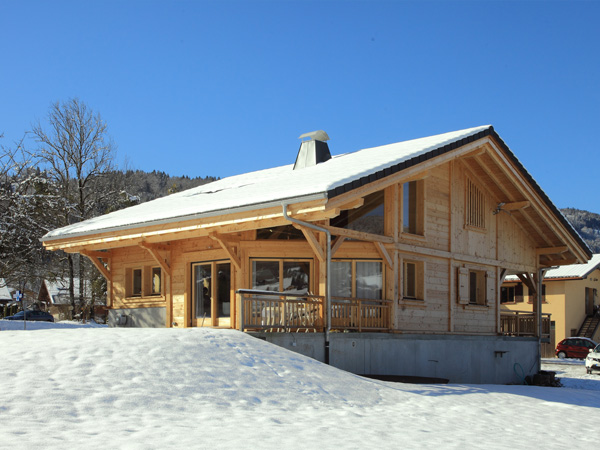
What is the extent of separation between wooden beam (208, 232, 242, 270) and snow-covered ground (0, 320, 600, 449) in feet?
10.5

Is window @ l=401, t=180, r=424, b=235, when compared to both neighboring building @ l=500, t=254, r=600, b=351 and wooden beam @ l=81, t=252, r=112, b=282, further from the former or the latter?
neighboring building @ l=500, t=254, r=600, b=351

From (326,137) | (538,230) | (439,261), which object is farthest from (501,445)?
(538,230)

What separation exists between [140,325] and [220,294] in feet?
13.3

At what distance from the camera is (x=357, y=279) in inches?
667

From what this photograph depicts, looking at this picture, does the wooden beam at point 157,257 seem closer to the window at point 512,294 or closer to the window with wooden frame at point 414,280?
the window with wooden frame at point 414,280

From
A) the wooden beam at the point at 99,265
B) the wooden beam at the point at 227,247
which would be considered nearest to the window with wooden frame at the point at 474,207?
the wooden beam at the point at 227,247

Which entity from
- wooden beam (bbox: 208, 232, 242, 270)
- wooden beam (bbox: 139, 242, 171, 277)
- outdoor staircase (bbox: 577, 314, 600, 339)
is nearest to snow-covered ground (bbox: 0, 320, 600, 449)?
wooden beam (bbox: 208, 232, 242, 270)

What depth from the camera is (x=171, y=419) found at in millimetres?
8211

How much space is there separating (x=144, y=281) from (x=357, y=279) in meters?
7.38

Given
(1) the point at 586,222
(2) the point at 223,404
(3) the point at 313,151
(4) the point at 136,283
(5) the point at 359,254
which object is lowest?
(2) the point at 223,404

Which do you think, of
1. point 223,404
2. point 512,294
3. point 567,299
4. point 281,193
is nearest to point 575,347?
point 567,299

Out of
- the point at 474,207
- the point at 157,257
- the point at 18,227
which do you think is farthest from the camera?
the point at 18,227

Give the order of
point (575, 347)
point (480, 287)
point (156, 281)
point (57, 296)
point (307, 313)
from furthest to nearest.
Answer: point (57, 296)
point (575, 347)
point (480, 287)
point (156, 281)
point (307, 313)

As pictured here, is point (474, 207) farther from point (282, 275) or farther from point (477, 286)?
point (282, 275)
